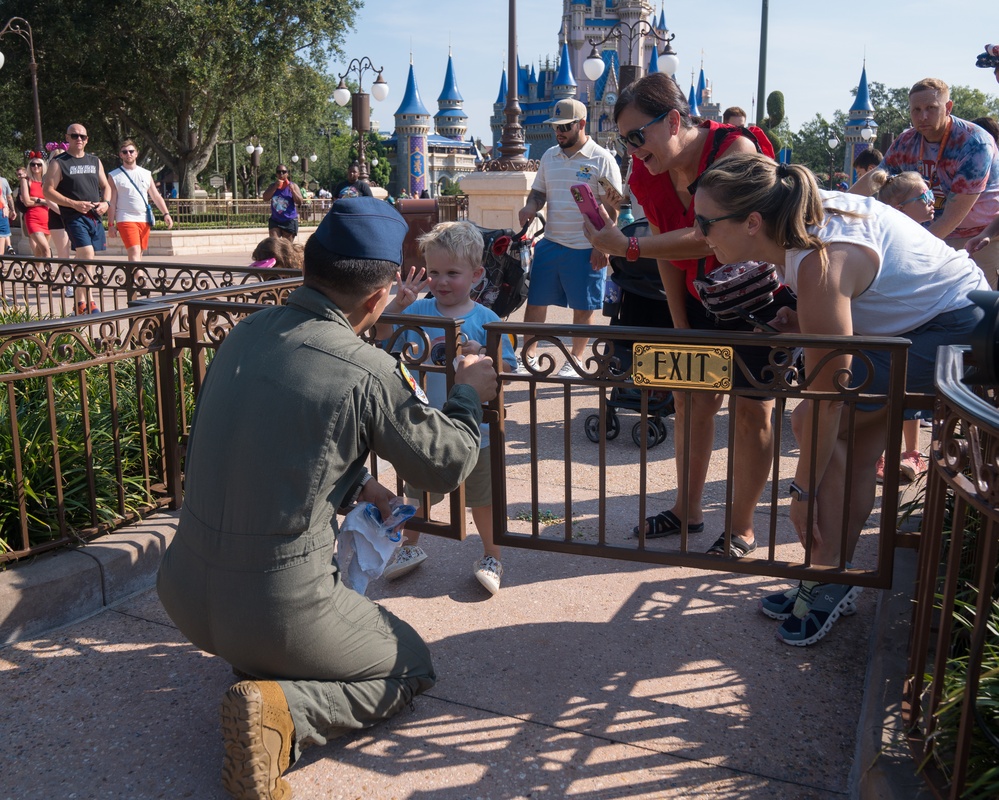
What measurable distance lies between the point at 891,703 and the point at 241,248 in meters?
24.9

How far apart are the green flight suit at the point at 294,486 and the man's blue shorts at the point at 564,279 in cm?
465

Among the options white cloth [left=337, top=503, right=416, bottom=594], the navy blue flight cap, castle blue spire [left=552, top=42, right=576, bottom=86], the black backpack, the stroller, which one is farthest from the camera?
castle blue spire [left=552, top=42, right=576, bottom=86]

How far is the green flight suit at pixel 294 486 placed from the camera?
245 cm

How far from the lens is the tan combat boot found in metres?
2.34

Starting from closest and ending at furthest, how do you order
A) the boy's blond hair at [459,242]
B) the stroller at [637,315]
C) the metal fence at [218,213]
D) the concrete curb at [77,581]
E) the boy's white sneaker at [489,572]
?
the concrete curb at [77,581]
the boy's white sneaker at [489,572]
the boy's blond hair at [459,242]
the stroller at [637,315]
the metal fence at [218,213]

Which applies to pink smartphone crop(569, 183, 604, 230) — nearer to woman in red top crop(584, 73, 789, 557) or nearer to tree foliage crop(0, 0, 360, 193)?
woman in red top crop(584, 73, 789, 557)

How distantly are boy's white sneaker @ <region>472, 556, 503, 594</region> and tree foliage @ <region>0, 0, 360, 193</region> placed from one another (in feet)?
103

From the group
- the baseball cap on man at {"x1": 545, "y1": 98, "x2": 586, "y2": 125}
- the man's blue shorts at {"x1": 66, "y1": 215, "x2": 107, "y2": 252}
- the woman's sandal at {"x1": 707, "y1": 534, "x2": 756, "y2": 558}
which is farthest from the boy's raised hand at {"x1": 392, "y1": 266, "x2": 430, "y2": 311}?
the man's blue shorts at {"x1": 66, "y1": 215, "x2": 107, "y2": 252}

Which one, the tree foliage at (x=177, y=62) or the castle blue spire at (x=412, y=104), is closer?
the tree foliage at (x=177, y=62)

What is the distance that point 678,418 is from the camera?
417cm

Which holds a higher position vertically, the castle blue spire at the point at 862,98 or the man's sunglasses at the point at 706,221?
the castle blue spire at the point at 862,98

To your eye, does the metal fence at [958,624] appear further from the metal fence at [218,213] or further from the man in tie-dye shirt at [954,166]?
the metal fence at [218,213]

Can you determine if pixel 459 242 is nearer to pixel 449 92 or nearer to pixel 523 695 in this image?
pixel 523 695

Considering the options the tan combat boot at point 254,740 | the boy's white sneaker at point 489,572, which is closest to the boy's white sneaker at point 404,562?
the boy's white sneaker at point 489,572
